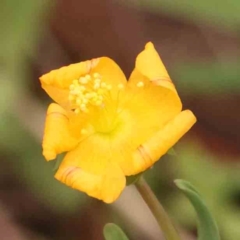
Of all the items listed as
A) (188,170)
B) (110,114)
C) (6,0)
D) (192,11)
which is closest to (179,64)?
(192,11)

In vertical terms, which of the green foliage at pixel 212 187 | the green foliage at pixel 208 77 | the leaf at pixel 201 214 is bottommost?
the green foliage at pixel 212 187

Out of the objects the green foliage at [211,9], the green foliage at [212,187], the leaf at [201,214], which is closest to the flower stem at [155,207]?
the leaf at [201,214]

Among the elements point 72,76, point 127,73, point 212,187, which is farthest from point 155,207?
point 127,73

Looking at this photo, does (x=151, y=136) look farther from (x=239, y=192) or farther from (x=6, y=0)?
(x=6, y=0)

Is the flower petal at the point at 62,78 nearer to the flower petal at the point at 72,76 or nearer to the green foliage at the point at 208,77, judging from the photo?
the flower petal at the point at 72,76

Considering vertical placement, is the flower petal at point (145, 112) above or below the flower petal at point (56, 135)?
below

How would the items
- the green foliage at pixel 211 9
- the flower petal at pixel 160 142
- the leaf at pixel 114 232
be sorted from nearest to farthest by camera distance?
the flower petal at pixel 160 142
the leaf at pixel 114 232
the green foliage at pixel 211 9
